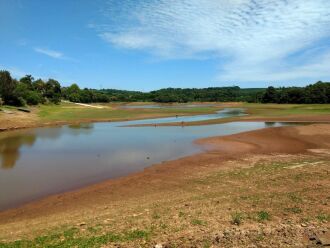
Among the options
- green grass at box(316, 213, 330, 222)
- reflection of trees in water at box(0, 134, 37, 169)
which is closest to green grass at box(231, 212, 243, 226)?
green grass at box(316, 213, 330, 222)

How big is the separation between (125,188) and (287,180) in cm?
639

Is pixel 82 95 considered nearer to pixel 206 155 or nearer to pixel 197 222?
pixel 206 155

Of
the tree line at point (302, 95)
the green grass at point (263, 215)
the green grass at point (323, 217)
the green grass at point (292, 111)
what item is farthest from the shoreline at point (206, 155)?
the tree line at point (302, 95)

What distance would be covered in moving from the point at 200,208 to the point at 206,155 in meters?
11.1

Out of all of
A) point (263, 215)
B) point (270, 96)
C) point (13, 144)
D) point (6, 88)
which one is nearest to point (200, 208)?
point (263, 215)

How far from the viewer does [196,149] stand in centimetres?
2280

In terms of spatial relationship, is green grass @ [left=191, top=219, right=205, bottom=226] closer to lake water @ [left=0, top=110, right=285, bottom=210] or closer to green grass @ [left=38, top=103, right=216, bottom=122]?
lake water @ [left=0, top=110, right=285, bottom=210]

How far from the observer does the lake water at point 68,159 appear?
14.2 meters

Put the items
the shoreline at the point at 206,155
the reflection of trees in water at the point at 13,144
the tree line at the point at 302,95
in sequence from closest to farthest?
the shoreline at the point at 206,155 → the reflection of trees in water at the point at 13,144 → the tree line at the point at 302,95

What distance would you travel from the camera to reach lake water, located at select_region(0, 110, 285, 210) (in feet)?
46.5

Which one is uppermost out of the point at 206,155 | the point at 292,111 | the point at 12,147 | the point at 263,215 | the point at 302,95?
the point at 302,95

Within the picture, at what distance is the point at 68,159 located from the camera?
65.7ft

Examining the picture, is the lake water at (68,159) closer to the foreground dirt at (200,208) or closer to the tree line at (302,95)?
the foreground dirt at (200,208)

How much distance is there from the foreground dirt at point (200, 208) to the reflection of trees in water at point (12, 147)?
29.0 feet
